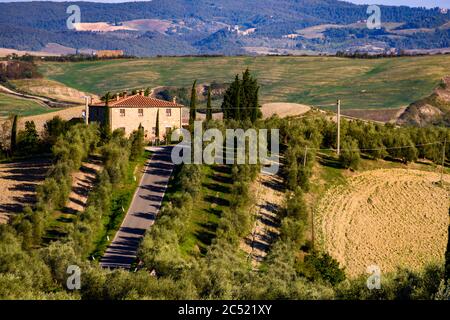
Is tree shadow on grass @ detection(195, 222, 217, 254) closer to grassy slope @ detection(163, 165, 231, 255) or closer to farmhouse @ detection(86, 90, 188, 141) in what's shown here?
grassy slope @ detection(163, 165, 231, 255)

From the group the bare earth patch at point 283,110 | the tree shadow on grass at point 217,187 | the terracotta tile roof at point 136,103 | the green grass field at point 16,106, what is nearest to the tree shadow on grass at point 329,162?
the tree shadow on grass at point 217,187

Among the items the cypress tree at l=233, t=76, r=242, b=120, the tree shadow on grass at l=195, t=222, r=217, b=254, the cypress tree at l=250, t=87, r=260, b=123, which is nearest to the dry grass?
the cypress tree at l=250, t=87, r=260, b=123

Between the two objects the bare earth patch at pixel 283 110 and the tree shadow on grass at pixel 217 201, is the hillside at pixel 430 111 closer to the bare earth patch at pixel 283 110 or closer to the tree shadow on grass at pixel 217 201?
the bare earth patch at pixel 283 110

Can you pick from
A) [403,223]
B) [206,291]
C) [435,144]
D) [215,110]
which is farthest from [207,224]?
[215,110]
